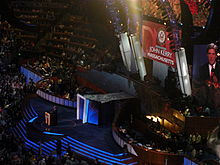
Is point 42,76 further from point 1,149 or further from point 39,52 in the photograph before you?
point 1,149

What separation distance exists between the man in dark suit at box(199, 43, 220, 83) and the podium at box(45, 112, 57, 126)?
8886mm

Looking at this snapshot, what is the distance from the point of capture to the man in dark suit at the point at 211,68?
880 inches

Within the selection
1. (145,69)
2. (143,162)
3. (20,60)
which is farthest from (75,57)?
(143,162)

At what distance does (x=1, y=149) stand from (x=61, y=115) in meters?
6.06

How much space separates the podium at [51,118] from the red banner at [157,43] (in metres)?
7.94

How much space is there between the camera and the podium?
23984 millimetres

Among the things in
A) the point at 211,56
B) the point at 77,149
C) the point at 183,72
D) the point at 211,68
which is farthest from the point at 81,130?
the point at 211,56

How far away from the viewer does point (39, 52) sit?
141ft

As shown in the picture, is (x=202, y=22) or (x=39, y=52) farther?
(x=39, y=52)

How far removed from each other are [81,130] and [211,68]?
812 cm

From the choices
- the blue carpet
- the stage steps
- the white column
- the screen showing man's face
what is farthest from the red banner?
the stage steps

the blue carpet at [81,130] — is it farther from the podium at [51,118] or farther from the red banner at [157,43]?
the red banner at [157,43]

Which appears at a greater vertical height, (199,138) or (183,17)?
(183,17)

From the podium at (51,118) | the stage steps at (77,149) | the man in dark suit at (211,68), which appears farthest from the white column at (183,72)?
the podium at (51,118)
